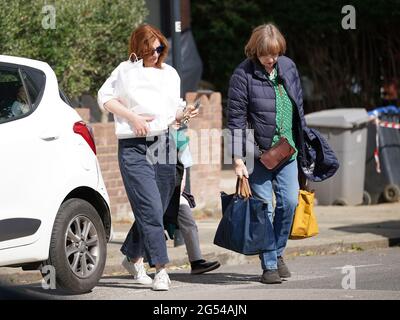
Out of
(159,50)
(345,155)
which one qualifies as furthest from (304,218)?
(345,155)

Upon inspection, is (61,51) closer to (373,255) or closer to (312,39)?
(373,255)

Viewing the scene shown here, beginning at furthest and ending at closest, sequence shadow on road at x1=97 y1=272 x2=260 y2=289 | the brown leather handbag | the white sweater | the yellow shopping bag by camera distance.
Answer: shadow on road at x1=97 y1=272 x2=260 y2=289
the yellow shopping bag
the brown leather handbag
the white sweater

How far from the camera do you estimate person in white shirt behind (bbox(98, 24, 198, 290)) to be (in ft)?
26.4

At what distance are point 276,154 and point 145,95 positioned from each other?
103 cm

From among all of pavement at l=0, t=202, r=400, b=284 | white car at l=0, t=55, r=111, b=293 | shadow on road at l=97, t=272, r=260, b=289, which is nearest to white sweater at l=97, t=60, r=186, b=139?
white car at l=0, t=55, r=111, b=293

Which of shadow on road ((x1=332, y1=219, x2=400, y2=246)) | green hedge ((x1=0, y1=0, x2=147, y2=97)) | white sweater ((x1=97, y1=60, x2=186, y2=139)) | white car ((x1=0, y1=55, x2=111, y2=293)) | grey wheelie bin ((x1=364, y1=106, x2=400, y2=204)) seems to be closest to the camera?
white car ((x1=0, y1=55, x2=111, y2=293))

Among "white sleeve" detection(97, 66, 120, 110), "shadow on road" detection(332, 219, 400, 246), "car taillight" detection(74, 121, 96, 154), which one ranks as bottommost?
"shadow on road" detection(332, 219, 400, 246)

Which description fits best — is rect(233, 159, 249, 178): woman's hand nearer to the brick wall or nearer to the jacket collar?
the jacket collar

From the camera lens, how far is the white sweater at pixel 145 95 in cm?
804

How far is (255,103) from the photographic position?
8.40 meters

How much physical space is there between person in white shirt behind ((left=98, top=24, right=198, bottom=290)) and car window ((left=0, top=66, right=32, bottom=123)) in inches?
24.9

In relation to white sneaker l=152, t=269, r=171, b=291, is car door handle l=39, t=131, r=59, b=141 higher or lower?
higher

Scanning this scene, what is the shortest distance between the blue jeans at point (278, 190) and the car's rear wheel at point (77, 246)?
1176 mm
